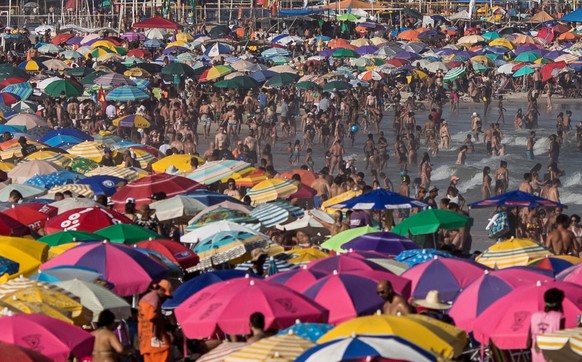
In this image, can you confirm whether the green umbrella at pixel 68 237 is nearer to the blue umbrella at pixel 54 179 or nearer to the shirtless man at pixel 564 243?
the shirtless man at pixel 564 243

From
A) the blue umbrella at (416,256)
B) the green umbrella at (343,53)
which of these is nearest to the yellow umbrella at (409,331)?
the blue umbrella at (416,256)

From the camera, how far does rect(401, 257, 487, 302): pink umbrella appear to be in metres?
12.5

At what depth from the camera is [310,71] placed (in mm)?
44719

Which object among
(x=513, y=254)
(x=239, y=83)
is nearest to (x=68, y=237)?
(x=513, y=254)

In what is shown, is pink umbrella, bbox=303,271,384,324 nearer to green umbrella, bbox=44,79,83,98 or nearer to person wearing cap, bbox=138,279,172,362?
person wearing cap, bbox=138,279,172,362

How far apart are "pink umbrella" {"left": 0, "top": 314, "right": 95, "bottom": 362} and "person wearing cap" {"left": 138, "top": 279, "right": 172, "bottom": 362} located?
3.76 ft

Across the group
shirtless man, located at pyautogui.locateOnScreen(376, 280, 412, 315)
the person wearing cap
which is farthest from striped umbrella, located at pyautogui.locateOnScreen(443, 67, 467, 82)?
shirtless man, located at pyautogui.locateOnScreen(376, 280, 412, 315)

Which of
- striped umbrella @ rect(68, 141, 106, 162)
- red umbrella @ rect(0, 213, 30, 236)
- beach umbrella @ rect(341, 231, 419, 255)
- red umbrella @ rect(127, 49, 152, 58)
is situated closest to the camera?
beach umbrella @ rect(341, 231, 419, 255)

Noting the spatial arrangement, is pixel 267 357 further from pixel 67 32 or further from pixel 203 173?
pixel 67 32

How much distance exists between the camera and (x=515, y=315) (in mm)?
10430

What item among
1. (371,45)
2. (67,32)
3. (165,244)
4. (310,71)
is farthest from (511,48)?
(165,244)

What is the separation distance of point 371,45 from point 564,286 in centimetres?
3903

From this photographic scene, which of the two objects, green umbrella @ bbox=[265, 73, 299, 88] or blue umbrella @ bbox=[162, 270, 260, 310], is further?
green umbrella @ bbox=[265, 73, 299, 88]

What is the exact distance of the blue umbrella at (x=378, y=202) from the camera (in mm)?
17547
